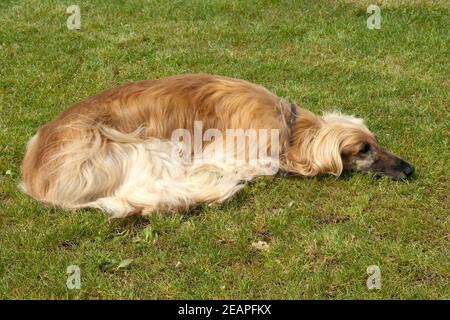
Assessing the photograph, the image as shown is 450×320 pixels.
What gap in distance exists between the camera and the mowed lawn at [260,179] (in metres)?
4.70

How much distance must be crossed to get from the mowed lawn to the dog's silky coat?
153 millimetres

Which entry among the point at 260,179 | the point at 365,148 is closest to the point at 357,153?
the point at 365,148

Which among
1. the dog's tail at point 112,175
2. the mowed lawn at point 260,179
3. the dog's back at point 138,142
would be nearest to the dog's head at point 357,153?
the mowed lawn at point 260,179

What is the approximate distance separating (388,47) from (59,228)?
6.29m

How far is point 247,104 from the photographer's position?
19.7ft

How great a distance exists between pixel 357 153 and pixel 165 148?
5.96 feet

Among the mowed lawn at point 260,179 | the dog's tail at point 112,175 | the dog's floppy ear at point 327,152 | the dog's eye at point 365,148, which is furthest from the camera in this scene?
the dog's eye at point 365,148

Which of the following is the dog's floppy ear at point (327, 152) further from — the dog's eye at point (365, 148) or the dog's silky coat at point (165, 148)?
the dog's eye at point (365, 148)

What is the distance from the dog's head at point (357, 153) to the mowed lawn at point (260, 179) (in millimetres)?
115

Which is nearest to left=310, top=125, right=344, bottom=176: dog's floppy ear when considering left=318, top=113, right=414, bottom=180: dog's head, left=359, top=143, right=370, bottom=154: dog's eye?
left=318, top=113, right=414, bottom=180: dog's head

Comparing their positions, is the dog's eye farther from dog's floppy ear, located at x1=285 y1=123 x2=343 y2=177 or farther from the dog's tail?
the dog's tail

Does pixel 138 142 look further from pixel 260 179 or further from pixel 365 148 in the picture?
pixel 365 148

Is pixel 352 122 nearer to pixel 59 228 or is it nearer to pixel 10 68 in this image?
pixel 59 228

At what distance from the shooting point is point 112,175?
5539mm
